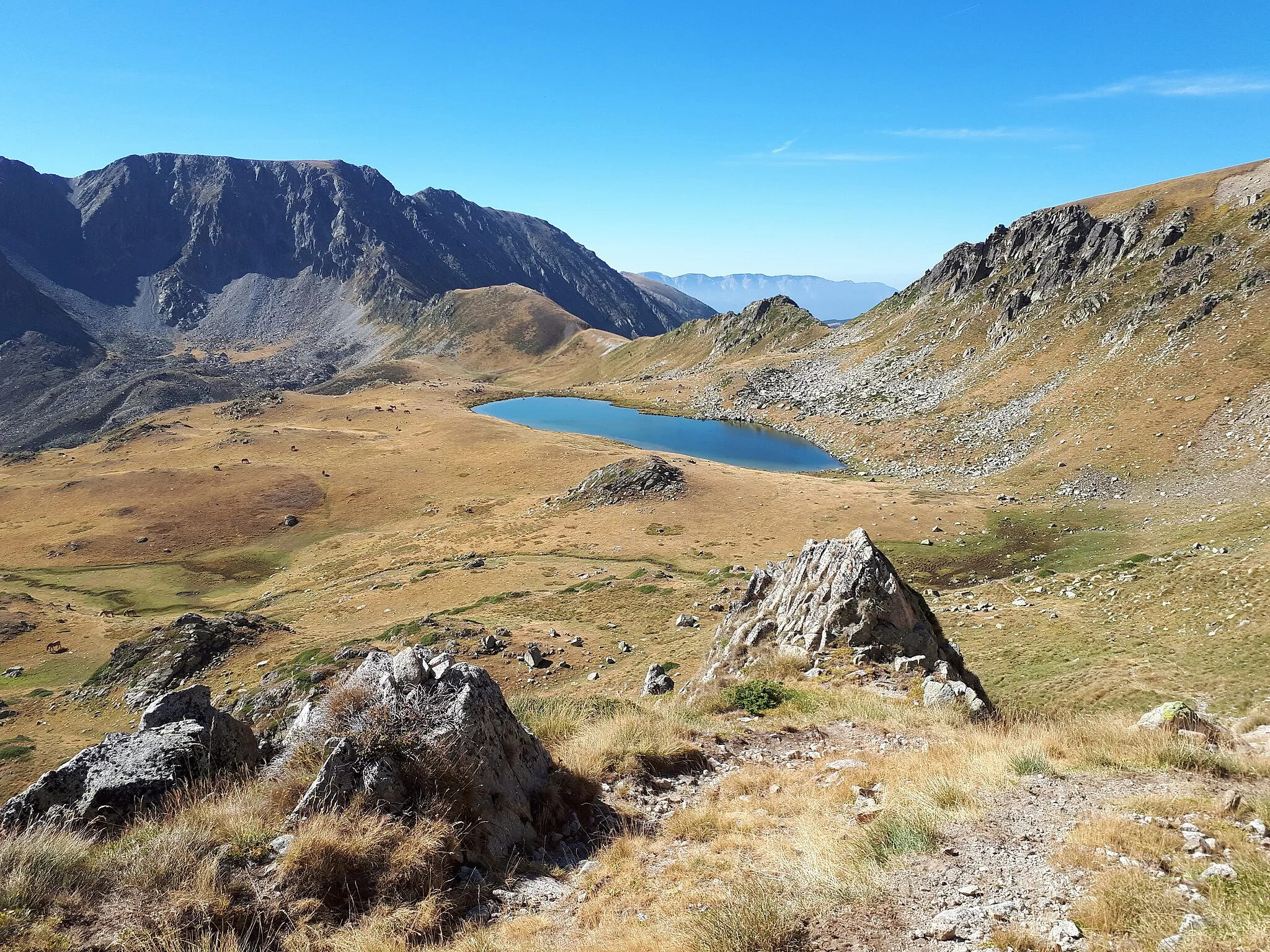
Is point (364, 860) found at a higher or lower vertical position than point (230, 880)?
lower

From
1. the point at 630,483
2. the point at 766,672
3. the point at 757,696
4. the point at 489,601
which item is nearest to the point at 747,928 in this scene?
the point at 757,696

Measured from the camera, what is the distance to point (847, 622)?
1797 centimetres

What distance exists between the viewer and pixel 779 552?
4891 centimetres

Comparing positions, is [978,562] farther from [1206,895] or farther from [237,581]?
[237,581]

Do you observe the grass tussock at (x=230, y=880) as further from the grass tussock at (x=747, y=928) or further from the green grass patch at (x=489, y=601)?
the green grass patch at (x=489, y=601)

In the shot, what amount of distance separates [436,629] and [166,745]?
24026 mm

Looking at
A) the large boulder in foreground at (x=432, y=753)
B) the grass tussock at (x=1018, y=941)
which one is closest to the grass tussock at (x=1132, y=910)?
the grass tussock at (x=1018, y=941)

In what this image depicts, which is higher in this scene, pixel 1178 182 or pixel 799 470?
pixel 1178 182

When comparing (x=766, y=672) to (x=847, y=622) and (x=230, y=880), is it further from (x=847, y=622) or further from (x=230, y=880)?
(x=230, y=880)

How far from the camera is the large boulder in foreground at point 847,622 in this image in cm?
1720

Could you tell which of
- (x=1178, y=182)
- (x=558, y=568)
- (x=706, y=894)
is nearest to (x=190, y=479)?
(x=558, y=568)

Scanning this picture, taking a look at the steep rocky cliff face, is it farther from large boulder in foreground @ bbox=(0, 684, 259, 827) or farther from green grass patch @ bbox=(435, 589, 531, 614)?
large boulder in foreground @ bbox=(0, 684, 259, 827)

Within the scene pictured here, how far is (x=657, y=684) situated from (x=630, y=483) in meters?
45.9

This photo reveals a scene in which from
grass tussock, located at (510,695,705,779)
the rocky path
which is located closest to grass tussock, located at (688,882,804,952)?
the rocky path
